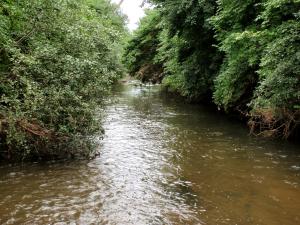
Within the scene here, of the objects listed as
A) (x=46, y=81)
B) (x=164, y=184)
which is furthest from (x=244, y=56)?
(x=46, y=81)

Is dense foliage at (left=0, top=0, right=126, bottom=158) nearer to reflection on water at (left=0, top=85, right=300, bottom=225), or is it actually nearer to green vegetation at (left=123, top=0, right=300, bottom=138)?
reflection on water at (left=0, top=85, right=300, bottom=225)

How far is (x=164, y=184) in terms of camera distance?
31.2 ft

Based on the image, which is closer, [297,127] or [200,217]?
[200,217]

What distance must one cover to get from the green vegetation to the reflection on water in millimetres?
1555

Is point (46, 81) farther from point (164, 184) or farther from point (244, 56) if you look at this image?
point (244, 56)

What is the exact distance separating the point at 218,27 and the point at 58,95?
872 centimetres

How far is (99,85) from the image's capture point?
12.0 metres

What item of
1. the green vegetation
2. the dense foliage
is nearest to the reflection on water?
the dense foliage

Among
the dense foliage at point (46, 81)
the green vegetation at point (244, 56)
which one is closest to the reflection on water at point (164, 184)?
the dense foliage at point (46, 81)

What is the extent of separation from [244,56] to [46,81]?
7367 millimetres

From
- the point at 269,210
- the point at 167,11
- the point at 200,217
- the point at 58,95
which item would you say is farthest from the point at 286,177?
the point at 167,11

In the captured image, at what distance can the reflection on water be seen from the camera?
25.0 ft

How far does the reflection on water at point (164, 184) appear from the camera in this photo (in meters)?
7.63

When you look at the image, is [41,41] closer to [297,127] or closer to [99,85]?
[99,85]
